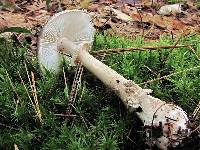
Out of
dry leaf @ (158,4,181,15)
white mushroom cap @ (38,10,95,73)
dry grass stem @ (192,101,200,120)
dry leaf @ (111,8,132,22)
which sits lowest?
dry grass stem @ (192,101,200,120)

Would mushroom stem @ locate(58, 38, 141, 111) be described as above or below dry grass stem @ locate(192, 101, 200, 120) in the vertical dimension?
above

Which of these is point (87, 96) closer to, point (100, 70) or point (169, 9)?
point (100, 70)

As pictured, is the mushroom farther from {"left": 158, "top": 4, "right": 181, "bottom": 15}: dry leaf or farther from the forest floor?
{"left": 158, "top": 4, "right": 181, "bottom": 15}: dry leaf

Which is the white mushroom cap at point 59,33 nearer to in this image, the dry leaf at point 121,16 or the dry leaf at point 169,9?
the dry leaf at point 121,16

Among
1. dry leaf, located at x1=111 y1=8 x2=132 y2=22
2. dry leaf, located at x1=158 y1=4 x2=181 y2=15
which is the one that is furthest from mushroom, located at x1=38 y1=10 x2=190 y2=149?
dry leaf, located at x1=158 y1=4 x2=181 y2=15

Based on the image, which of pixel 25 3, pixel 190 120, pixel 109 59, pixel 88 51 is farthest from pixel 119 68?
pixel 25 3

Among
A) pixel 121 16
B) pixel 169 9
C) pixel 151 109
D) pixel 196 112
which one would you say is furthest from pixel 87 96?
pixel 169 9

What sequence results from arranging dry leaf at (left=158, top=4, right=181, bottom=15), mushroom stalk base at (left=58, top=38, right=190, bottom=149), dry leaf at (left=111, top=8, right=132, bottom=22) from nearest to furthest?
mushroom stalk base at (left=58, top=38, right=190, bottom=149) < dry leaf at (left=111, top=8, right=132, bottom=22) < dry leaf at (left=158, top=4, right=181, bottom=15)

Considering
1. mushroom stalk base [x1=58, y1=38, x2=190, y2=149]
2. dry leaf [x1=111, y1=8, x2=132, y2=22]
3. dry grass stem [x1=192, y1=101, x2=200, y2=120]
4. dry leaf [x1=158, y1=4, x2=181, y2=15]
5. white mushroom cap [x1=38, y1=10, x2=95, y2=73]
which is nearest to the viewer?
mushroom stalk base [x1=58, y1=38, x2=190, y2=149]
